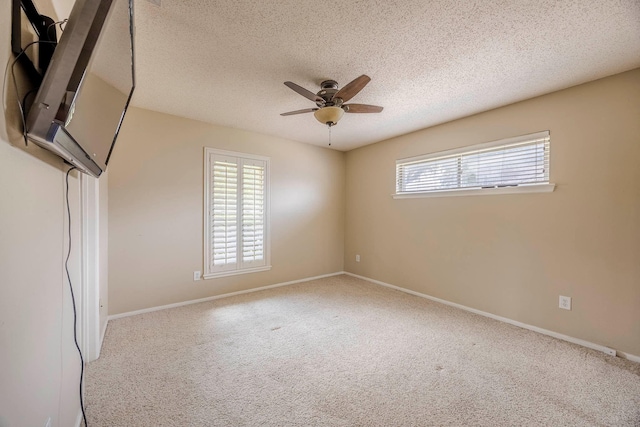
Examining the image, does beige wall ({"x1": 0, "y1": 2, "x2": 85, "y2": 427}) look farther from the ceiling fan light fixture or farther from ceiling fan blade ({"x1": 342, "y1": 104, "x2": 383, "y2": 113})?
ceiling fan blade ({"x1": 342, "y1": 104, "x2": 383, "y2": 113})

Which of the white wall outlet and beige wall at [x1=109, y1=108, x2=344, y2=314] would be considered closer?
the white wall outlet

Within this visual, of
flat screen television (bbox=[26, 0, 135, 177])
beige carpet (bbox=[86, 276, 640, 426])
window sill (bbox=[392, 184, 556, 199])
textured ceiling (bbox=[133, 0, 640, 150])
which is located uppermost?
textured ceiling (bbox=[133, 0, 640, 150])

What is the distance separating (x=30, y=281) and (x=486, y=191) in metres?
3.67

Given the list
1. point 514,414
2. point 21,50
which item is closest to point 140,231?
point 21,50

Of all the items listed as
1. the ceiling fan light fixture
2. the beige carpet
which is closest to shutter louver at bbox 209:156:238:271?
the beige carpet

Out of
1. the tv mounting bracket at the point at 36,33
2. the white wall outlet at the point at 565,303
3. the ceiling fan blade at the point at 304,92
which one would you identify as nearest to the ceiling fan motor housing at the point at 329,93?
the ceiling fan blade at the point at 304,92

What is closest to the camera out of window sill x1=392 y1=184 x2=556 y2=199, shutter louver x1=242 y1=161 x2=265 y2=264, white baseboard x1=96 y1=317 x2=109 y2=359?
white baseboard x1=96 y1=317 x2=109 y2=359

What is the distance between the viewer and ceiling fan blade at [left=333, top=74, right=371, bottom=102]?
1925 millimetres

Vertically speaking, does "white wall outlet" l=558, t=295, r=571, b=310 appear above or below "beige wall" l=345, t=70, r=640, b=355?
below

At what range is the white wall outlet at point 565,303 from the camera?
246 cm

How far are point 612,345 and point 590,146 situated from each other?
1763 millimetres

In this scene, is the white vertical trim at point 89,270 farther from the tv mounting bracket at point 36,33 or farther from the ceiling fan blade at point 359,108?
the ceiling fan blade at point 359,108

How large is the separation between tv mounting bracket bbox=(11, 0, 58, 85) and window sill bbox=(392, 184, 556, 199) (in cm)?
360

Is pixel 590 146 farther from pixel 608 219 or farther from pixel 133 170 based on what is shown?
pixel 133 170
